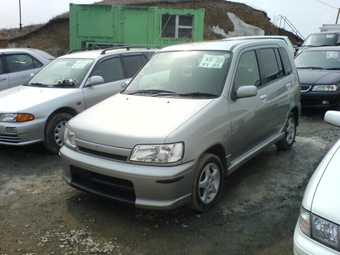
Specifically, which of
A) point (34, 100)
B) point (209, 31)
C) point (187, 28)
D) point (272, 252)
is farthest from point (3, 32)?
point (272, 252)

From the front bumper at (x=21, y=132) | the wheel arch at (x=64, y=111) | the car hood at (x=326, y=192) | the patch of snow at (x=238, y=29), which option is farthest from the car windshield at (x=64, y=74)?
the patch of snow at (x=238, y=29)

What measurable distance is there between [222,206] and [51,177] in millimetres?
2393

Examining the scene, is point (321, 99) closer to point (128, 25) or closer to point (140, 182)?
point (140, 182)

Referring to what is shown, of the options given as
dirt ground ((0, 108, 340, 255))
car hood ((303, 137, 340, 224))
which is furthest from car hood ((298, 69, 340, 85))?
car hood ((303, 137, 340, 224))

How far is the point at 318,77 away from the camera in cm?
816

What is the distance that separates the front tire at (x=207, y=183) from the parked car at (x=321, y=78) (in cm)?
500

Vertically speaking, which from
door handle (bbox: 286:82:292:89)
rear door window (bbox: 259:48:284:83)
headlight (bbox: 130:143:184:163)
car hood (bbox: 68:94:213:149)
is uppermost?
rear door window (bbox: 259:48:284:83)

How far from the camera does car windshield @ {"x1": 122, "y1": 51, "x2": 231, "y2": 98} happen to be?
4023 mm

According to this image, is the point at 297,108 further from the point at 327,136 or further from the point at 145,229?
the point at 145,229

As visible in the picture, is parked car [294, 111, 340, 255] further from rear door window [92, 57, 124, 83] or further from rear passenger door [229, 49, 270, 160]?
rear door window [92, 57, 124, 83]

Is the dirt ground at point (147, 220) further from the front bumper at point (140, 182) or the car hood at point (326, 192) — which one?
the car hood at point (326, 192)

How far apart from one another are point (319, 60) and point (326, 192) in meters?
7.78

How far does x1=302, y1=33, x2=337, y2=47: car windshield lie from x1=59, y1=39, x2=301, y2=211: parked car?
38.5 ft

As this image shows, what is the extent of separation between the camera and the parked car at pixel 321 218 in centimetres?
212
